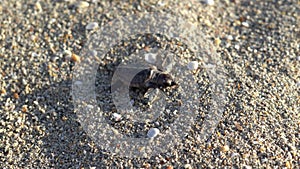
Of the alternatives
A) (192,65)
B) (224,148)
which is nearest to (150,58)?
(192,65)

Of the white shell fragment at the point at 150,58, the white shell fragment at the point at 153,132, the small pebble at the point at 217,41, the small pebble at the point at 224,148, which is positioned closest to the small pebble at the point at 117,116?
the white shell fragment at the point at 153,132

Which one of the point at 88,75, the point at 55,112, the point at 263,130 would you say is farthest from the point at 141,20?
the point at 263,130

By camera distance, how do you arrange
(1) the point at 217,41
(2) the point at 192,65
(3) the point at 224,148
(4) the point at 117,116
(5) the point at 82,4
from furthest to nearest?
(5) the point at 82,4
(1) the point at 217,41
(2) the point at 192,65
(4) the point at 117,116
(3) the point at 224,148

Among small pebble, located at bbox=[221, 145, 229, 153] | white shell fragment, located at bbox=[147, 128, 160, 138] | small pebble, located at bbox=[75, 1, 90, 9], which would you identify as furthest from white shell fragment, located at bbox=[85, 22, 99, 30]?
small pebble, located at bbox=[221, 145, 229, 153]

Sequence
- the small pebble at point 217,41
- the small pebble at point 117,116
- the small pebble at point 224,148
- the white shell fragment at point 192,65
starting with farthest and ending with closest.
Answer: the small pebble at point 217,41 → the white shell fragment at point 192,65 → the small pebble at point 117,116 → the small pebble at point 224,148

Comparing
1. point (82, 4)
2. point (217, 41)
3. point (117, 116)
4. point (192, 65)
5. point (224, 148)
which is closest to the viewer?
point (224, 148)

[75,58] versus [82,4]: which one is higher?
[82,4]

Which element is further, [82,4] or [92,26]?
[82,4]

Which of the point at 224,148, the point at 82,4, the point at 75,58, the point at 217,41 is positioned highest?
the point at 82,4

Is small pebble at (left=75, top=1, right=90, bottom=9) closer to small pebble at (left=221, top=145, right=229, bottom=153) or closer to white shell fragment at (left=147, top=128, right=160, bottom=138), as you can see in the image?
white shell fragment at (left=147, top=128, right=160, bottom=138)

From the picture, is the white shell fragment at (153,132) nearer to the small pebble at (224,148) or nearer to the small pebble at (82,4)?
the small pebble at (224,148)

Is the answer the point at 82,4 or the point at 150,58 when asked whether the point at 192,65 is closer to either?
the point at 150,58
